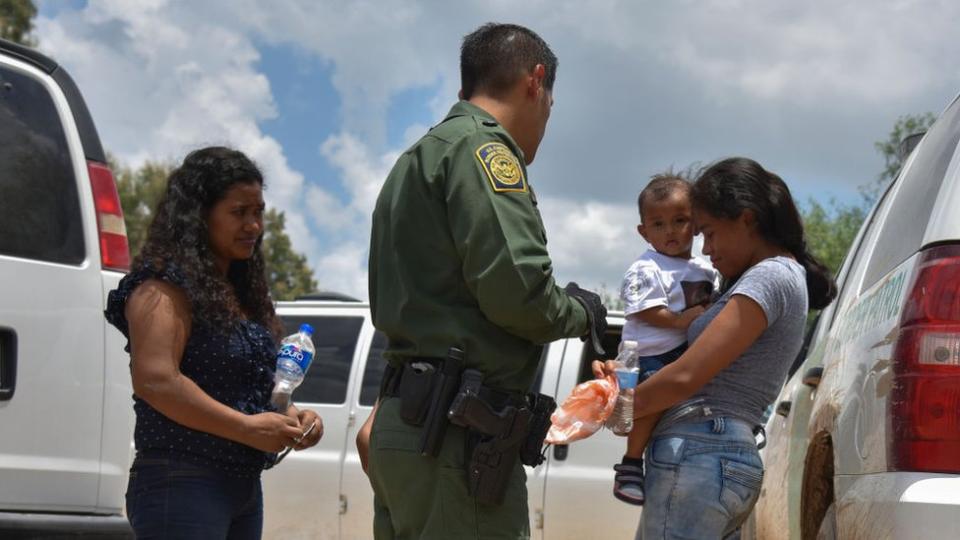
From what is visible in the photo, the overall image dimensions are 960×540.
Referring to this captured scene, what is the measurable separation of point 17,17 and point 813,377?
23.8m

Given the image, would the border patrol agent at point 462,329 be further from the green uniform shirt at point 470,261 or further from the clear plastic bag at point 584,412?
the clear plastic bag at point 584,412

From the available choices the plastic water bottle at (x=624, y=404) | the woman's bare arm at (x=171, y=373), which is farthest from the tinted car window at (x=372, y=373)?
the plastic water bottle at (x=624, y=404)

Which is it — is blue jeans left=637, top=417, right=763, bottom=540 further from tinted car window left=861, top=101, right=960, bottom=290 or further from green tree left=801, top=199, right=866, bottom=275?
green tree left=801, top=199, right=866, bottom=275

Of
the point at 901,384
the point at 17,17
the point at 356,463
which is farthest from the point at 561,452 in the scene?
the point at 17,17

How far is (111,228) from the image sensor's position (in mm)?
4461

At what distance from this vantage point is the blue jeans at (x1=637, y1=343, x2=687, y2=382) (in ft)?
12.6

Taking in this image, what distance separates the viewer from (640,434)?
3.52 m

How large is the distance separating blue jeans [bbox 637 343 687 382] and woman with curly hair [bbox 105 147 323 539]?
1.00 meters

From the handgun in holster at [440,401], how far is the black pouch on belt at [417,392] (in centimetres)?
1

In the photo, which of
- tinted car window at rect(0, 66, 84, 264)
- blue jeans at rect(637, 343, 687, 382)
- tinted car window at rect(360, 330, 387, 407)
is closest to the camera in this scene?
blue jeans at rect(637, 343, 687, 382)

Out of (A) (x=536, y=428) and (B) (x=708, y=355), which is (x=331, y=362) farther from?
(A) (x=536, y=428)

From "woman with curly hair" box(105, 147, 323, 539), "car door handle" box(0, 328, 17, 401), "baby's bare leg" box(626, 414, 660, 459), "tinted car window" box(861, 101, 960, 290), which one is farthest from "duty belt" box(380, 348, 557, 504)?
"car door handle" box(0, 328, 17, 401)

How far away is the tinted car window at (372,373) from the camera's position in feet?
28.5

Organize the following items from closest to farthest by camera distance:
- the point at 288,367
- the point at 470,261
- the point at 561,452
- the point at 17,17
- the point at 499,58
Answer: the point at 470,261 < the point at 499,58 < the point at 288,367 < the point at 561,452 < the point at 17,17
